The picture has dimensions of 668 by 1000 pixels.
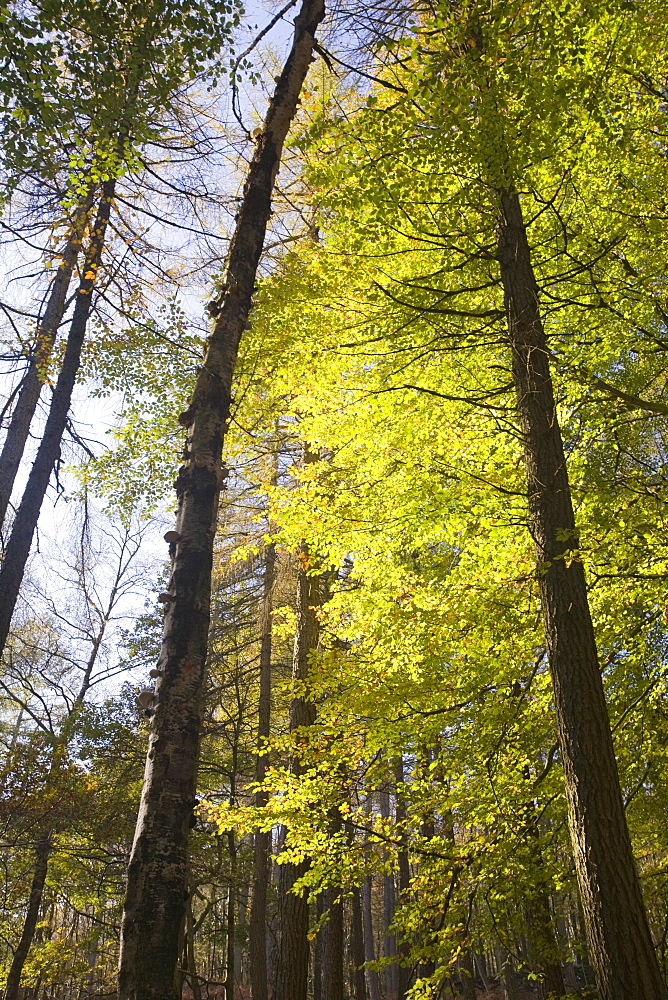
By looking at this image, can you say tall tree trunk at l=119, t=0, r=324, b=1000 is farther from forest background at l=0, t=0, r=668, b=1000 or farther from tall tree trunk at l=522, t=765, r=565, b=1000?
tall tree trunk at l=522, t=765, r=565, b=1000

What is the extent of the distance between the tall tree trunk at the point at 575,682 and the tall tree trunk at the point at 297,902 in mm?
2526

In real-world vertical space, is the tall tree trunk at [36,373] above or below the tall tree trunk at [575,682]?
above

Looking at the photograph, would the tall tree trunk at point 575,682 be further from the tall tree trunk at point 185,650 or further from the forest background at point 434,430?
the tall tree trunk at point 185,650

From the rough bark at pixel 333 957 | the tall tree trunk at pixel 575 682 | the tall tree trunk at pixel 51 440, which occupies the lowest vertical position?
the rough bark at pixel 333 957

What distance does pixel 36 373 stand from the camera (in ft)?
25.4

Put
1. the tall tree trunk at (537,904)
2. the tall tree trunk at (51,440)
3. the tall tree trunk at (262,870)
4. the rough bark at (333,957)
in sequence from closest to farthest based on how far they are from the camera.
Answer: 1. the tall tree trunk at (537,904)
2. the tall tree trunk at (51,440)
3. the rough bark at (333,957)
4. the tall tree trunk at (262,870)

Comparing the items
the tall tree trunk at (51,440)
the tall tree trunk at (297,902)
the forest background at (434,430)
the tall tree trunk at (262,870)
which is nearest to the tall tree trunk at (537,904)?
the forest background at (434,430)

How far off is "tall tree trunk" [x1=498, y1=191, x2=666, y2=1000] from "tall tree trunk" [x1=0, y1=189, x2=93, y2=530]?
17.4 ft

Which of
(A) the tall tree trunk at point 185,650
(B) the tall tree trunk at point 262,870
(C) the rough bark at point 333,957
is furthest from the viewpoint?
(B) the tall tree trunk at point 262,870

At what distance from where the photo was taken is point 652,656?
217 inches

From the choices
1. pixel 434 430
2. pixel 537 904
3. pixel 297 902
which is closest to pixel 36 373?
pixel 434 430

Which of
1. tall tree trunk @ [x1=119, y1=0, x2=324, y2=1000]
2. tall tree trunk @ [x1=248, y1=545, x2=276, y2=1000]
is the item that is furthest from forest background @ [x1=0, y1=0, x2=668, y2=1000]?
tall tree trunk @ [x1=248, y1=545, x2=276, y2=1000]

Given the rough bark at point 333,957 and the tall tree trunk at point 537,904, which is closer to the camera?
the tall tree trunk at point 537,904

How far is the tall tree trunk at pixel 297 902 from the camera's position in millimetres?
6891
